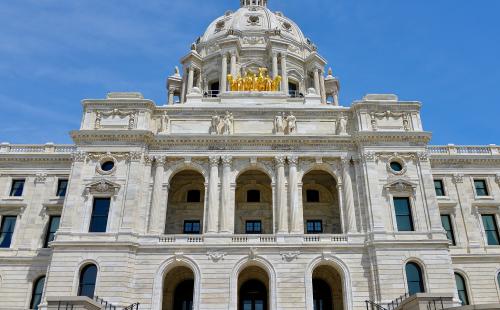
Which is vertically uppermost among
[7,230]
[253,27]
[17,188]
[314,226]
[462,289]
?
[253,27]

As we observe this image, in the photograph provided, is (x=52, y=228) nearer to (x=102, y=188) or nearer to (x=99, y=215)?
(x=99, y=215)

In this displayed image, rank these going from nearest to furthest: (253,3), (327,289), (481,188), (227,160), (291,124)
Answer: (327,289) < (227,160) < (291,124) < (481,188) < (253,3)

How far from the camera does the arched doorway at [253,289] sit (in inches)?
1435

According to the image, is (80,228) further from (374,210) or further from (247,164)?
(374,210)

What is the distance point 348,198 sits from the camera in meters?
36.9

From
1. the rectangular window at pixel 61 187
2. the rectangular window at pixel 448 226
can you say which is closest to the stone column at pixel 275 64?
the rectangular window at pixel 448 226

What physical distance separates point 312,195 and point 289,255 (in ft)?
31.0

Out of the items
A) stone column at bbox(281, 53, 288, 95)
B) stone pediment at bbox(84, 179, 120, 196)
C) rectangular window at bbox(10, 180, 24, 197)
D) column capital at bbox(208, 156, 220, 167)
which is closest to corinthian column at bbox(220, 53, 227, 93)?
stone column at bbox(281, 53, 288, 95)

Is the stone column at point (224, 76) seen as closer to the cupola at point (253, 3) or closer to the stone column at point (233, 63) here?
the stone column at point (233, 63)

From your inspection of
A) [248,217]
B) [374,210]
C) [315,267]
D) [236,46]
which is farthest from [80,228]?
[236,46]

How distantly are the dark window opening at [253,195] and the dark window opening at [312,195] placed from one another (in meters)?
4.44

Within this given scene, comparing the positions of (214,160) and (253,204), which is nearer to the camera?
(214,160)

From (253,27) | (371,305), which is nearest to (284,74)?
(253,27)

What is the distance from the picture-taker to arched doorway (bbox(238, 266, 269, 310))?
3644cm
